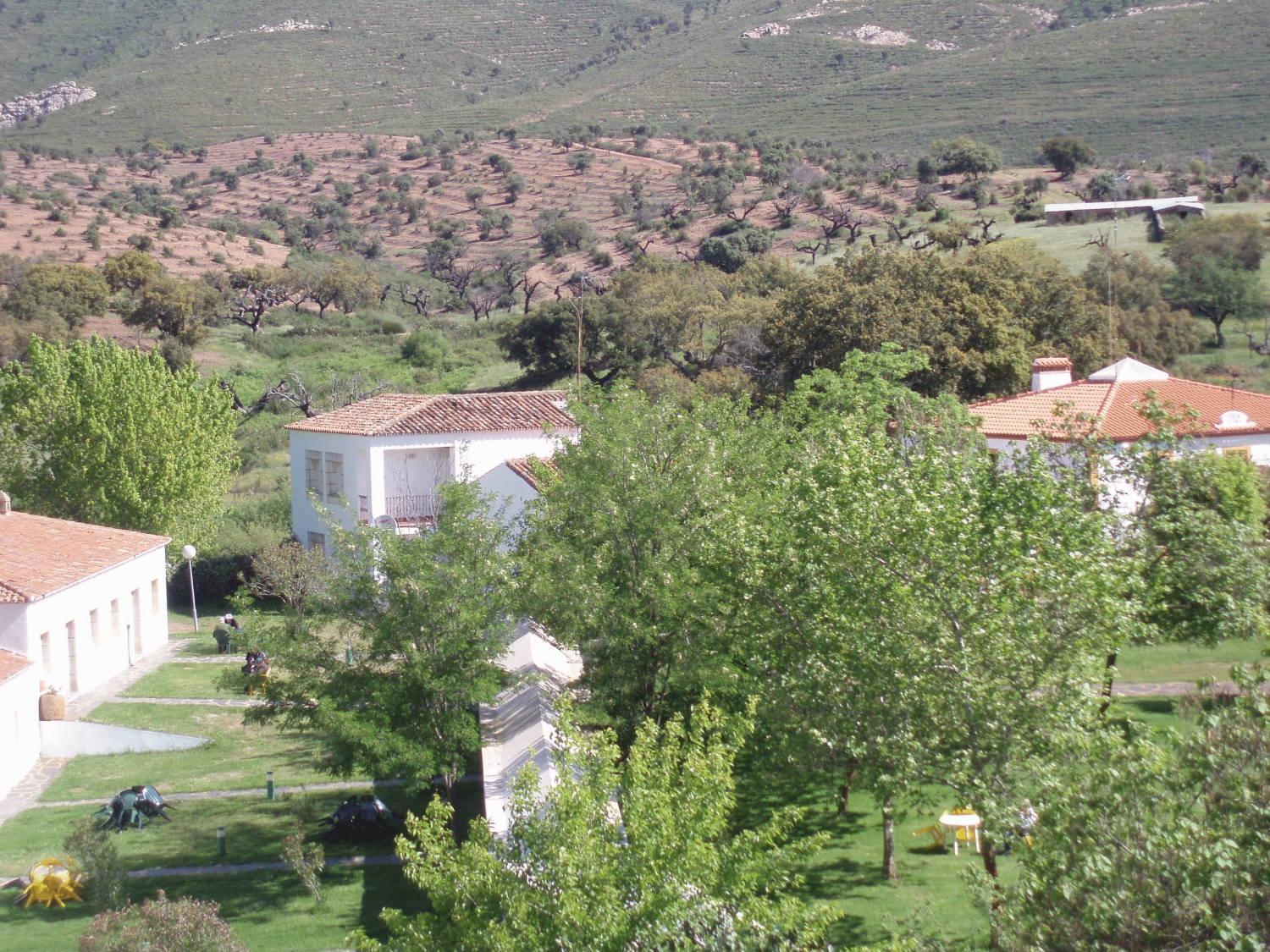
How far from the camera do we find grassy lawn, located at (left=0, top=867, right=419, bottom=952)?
46.2 ft

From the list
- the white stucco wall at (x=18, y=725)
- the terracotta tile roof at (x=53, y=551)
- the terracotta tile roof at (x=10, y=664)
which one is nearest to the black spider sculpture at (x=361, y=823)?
the white stucco wall at (x=18, y=725)

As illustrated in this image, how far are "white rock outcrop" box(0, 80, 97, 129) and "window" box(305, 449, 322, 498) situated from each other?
86.3 metres

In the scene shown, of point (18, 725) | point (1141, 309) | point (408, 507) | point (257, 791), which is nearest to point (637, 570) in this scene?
point (257, 791)

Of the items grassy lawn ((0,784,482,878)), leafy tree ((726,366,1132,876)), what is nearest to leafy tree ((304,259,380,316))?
grassy lawn ((0,784,482,878))

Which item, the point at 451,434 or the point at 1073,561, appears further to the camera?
the point at 451,434

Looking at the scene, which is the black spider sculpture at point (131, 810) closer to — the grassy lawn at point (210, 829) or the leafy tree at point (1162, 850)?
the grassy lawn at point (210, 829)

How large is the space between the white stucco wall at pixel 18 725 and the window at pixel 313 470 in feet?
46.2

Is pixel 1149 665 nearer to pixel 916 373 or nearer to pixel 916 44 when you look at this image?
pixel 916 373

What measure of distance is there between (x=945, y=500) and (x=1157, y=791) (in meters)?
4.29

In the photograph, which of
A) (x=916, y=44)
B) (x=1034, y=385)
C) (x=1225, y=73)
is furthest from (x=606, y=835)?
(x=916, y=44)

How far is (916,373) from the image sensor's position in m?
37.0

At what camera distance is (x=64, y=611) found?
24.6 m

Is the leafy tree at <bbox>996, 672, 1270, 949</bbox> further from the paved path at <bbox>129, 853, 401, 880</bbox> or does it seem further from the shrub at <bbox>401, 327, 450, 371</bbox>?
the shrub at <bbox>401, 327, 450, 371</bbox>

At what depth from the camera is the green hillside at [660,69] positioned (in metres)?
79.8
